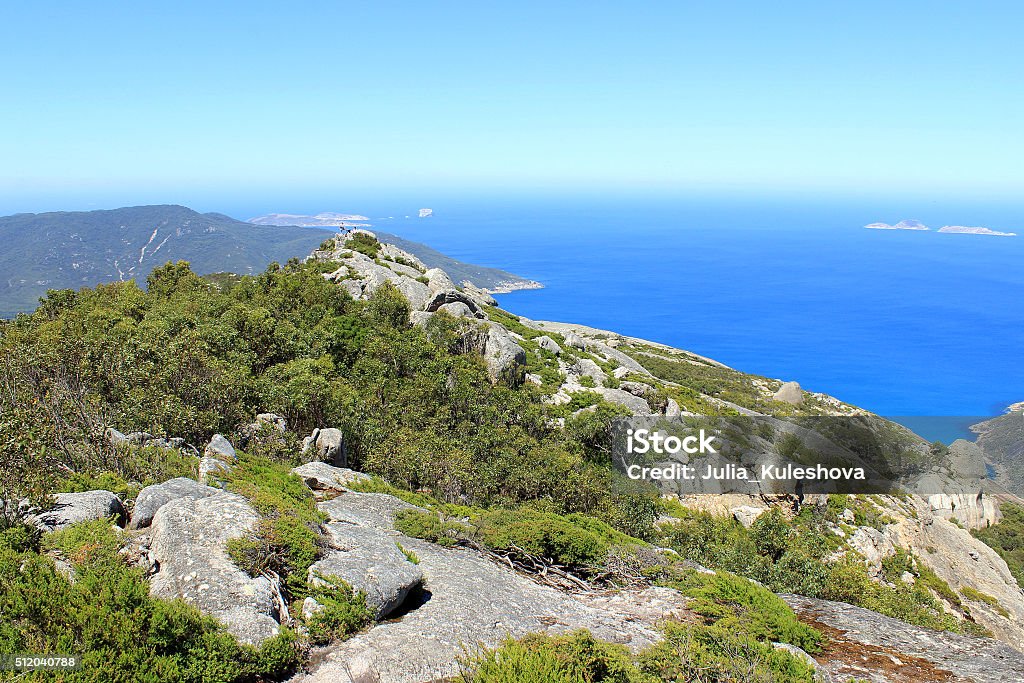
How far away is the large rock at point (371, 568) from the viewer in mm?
9195

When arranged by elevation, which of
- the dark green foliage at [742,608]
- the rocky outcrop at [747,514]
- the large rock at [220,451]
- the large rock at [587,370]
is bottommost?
the rocky outcrop at [747,514]

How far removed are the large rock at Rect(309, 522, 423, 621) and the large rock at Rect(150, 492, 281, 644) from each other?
1.15 metres

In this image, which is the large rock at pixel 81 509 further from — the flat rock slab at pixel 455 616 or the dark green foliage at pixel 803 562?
the dark green foliage at pixel 803 562

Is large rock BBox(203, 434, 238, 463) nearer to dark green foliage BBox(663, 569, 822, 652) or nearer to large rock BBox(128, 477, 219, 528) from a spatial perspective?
large rock BBox(128, 477, 219, 528)

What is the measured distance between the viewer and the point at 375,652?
8180 mm

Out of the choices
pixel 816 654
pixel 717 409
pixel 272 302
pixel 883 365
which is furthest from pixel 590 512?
pixel 883 365

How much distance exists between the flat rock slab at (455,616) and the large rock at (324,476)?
0.89 meters

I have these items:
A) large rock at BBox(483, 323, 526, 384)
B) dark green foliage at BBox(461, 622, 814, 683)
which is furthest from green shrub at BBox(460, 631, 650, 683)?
large rock at BBox(483, 323, 526, 384)

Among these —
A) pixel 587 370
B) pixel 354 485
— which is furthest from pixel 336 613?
pixel 587 370

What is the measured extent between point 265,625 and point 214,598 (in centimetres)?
90

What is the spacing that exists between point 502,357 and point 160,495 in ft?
86.4

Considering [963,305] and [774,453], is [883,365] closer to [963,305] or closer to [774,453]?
[963,305]

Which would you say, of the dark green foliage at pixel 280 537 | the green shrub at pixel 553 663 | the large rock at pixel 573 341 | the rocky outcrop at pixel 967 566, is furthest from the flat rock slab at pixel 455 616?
the large rock at pixel 573 341

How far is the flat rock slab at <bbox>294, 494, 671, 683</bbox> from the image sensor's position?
314 inches
